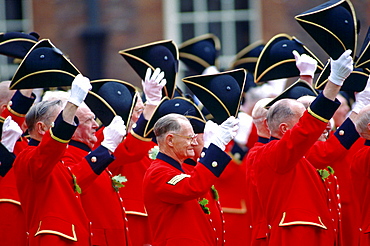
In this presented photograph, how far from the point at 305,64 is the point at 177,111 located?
1.21 m

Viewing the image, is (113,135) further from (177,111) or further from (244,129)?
(244,129)

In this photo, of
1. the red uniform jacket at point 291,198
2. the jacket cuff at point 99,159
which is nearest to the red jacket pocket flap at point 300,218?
the red uniform jacket at point 291,198

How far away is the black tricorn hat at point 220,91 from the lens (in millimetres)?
5762

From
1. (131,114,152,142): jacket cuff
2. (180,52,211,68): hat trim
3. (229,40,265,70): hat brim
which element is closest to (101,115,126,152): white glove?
(131,114,152,142): jacket cuff

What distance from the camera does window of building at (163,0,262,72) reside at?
1466 cm

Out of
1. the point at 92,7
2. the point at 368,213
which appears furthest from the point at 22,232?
the point at 92,7

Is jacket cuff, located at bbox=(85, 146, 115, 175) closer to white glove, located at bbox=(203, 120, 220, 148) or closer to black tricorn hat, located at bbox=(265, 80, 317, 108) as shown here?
white glove, located at bbox=(203, 120, 220, 148)

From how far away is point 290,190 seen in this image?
5.48m

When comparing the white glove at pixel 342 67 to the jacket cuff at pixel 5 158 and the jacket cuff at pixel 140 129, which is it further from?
the jacket cuff at pixel 5 158

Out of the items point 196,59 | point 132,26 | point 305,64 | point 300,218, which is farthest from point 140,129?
point 132,26

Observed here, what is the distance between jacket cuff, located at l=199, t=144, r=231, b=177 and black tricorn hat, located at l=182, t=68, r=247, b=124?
22.0 inches

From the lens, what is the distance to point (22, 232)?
627cm

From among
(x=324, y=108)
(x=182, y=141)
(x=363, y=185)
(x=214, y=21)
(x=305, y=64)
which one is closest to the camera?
(x=324, y=108)

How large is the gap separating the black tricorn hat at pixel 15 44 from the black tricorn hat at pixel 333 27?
2.37 metres
